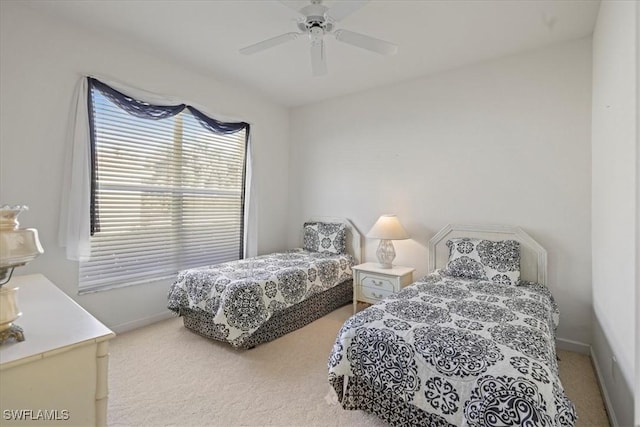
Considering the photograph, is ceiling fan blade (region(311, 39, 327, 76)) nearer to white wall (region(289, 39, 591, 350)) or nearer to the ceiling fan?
the ceiling fan

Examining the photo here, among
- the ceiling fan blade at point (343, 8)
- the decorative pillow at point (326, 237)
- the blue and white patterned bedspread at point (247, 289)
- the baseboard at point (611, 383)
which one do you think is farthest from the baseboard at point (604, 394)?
the ceiling fan blade at point (343, 8)

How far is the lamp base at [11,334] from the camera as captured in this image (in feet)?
3.37

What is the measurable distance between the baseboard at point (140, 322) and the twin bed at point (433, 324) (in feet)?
1.47

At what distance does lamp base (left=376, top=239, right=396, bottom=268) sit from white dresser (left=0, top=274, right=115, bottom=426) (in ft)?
9.09

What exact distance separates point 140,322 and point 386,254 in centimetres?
265

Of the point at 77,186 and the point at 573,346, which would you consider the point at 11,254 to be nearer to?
the point at 77,186

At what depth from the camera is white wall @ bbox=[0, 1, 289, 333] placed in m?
2.34

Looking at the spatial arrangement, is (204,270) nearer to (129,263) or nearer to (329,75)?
(129,263)

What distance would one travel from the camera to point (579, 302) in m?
2.70

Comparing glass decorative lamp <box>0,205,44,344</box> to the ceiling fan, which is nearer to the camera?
glass decorative lamp <box>0,205,44,344</box>

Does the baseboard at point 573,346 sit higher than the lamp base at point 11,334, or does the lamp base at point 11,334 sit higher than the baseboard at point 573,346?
the lamp base at point 11,334

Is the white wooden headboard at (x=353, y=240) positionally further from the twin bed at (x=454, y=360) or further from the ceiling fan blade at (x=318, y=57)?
the ceiling fan blade at (x=318, y=57)

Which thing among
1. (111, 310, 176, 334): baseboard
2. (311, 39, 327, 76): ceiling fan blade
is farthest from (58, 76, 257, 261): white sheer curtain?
(311, 39, 327, 76): ceiling fan blade

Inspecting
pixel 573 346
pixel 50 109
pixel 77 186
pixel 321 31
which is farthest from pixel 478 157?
pixel 50 109
